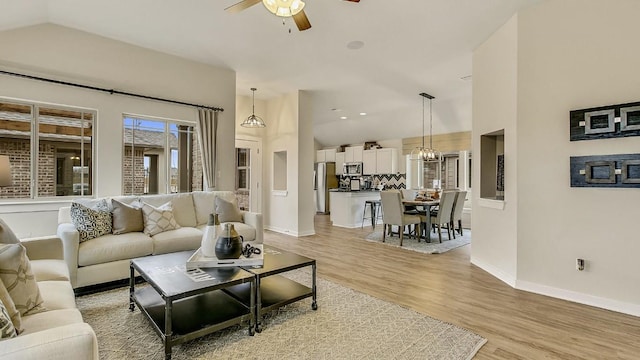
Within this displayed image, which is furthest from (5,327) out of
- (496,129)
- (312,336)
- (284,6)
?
(496,129)

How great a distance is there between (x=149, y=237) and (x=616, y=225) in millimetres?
4681

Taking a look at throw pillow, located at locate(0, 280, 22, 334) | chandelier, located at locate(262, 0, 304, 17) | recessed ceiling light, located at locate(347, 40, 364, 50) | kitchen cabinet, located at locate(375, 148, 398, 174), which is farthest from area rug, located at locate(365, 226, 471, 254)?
throw pillow, located at locate(0, 280, 22, 334)

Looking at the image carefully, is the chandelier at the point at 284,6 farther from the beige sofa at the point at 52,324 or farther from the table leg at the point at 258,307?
the beige sofa at the point at 52,324

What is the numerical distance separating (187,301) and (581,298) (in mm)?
3619

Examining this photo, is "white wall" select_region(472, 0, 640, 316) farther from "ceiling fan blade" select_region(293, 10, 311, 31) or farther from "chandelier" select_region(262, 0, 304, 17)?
"chandelier" select_region(262, 0, 304, 17)

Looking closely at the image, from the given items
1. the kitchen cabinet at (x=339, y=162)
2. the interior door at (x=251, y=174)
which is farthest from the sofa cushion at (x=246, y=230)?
the kitchen cabinet at (x=339, y=162)

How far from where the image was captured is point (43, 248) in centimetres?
253

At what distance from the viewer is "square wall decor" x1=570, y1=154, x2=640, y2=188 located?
8.86 feet

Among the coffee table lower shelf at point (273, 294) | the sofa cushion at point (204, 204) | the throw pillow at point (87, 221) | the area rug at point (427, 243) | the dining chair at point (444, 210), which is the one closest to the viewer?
the coffee table lower shelf at point (273, 294)

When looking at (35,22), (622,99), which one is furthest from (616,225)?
(35,22)

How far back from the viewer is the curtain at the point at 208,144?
4.95 m

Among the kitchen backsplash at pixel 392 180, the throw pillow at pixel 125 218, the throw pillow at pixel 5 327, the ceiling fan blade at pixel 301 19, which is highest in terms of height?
the ceiling fan blade at pixel 301 19

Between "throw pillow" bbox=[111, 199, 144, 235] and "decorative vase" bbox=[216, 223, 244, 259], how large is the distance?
5.46 feet

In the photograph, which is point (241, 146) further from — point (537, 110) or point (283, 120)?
point (537, 110)
